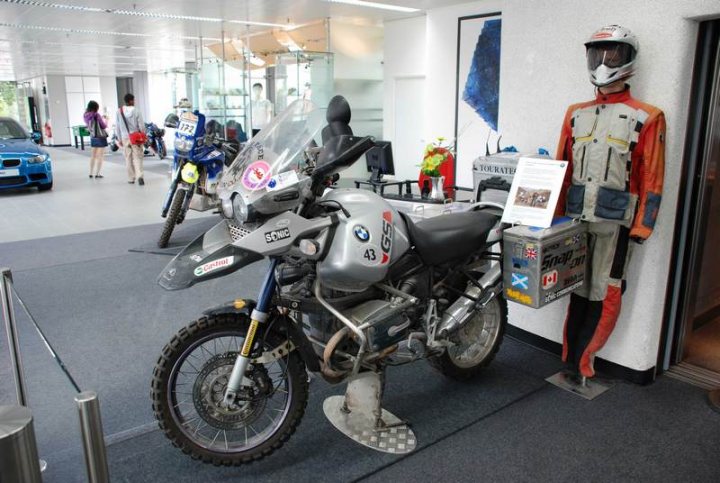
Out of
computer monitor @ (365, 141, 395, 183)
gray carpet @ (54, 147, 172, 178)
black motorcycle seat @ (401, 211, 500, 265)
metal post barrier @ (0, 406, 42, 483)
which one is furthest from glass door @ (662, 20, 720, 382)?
gray carpet @ (54, 147, 172, 178)

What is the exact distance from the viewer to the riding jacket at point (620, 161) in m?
2.76

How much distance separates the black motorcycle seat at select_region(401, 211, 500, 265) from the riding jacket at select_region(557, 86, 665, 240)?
54 centimetres

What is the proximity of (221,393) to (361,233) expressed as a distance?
858 mm

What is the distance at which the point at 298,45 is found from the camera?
12289 mm

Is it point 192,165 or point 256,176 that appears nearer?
point 256,176

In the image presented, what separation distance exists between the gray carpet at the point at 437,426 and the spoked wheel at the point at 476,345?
9cm

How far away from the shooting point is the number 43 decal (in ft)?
7.48

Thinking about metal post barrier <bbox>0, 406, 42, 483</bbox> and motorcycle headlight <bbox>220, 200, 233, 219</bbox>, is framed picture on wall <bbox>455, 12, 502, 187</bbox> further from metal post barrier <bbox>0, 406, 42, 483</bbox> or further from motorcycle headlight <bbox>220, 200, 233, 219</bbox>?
metal post barrier <bbox>0, 406, 42, 483</bbox>

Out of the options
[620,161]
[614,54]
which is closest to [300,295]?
[620,161]

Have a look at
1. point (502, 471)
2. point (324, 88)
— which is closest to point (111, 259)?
point (502, 471)

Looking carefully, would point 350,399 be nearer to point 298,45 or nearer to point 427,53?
point 427,53

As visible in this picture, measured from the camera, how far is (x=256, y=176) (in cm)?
217

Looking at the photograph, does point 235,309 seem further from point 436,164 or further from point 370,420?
point 436,164

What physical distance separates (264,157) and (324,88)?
30.2ft
